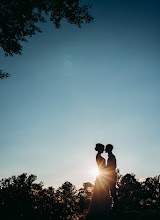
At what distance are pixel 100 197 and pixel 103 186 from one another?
0.38m

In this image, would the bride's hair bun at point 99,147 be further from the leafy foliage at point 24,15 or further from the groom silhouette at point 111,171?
the leafy foliage at point 24,15

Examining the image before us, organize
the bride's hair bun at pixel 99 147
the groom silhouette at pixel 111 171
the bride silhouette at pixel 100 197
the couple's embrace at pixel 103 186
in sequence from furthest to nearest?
the bride's hair bun at pixel 99 147, the groom silhouette at pixel 111 171, the couple's embrace at pixel 103 186, the bride silhouette at pixel 100 197

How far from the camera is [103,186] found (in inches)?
205

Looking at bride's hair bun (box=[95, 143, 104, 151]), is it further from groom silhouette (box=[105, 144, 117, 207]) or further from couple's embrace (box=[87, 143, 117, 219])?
groom silhouette (box=[105, 144, 117, 207])

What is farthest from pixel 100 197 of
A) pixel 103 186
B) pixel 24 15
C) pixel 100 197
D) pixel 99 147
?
pixel 24 15

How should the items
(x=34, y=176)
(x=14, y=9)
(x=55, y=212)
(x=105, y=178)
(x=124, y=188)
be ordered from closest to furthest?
1. (x=55, y=212)
2. (x=105, y=178)
3. (x=14, y=9)
4. (x=124, y=188)
5. (x=34, y=176)

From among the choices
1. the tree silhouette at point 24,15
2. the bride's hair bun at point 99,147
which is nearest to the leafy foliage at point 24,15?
the tree silhouette at point 24,15

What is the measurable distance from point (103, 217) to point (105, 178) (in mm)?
1229

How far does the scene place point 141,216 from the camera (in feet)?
14.3

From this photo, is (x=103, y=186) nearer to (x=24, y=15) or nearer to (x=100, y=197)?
(x=100, y=197)

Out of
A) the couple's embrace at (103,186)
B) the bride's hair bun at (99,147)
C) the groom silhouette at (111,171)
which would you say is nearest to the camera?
the couple's embrace at (103,186)

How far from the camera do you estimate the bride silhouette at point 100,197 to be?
4754 millimetres

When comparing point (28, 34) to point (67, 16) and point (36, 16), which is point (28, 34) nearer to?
point (36, 16)

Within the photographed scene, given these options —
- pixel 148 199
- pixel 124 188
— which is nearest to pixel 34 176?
pixel 124 188
